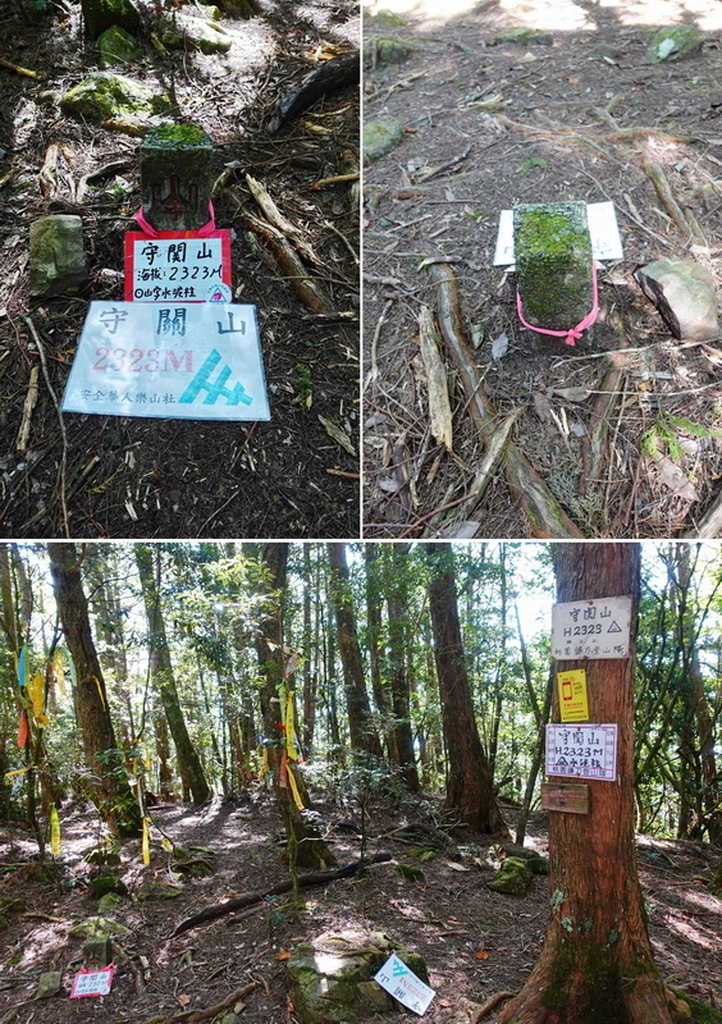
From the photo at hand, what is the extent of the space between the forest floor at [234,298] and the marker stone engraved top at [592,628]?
104cm

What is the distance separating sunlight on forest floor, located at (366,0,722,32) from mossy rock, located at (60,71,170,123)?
2.99 m

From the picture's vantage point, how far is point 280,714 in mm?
4754

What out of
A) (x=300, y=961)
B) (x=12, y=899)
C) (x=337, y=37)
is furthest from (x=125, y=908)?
(x=337, y=37)

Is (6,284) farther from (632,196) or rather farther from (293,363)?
(632,196)

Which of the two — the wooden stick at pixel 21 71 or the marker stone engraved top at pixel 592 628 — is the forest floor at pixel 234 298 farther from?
the marker stone engraved top at pixel 592 628

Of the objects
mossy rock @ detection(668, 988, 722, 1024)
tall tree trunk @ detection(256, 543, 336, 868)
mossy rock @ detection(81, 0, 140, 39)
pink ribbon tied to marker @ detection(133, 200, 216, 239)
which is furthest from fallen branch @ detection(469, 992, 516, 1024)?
mossy rock @ detection(81, 0, 140, 39)

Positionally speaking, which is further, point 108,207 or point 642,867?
point 642,867

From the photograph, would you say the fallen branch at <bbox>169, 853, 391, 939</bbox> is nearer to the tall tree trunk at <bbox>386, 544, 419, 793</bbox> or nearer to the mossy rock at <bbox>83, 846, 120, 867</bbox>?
the mossy rock at <bbox>83, 846, 120, 867</bbox>

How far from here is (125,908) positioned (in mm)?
4809

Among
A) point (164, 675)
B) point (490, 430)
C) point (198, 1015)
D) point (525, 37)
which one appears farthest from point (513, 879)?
point (525, 37)

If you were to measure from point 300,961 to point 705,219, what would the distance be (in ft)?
15.9

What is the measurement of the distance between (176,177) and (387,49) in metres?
3.91

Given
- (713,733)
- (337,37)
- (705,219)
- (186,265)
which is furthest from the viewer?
(713,733)

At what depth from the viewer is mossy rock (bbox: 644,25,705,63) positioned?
5.81m
